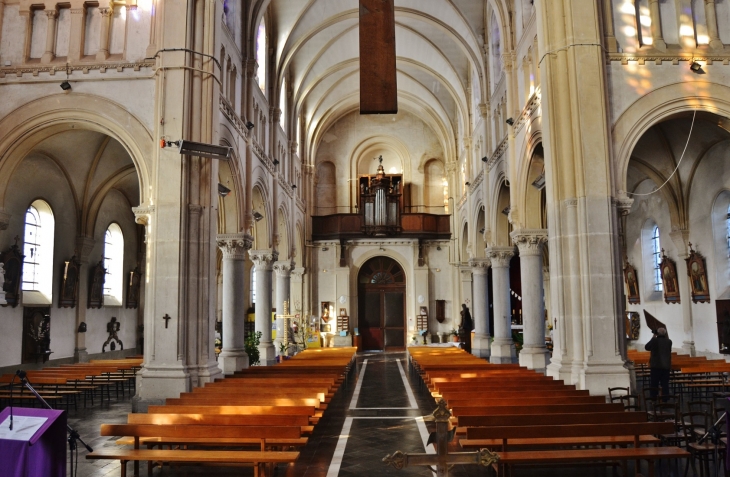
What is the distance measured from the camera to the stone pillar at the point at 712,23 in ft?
41.0

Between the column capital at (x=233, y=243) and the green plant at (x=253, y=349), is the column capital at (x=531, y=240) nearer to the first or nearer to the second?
the column capital at (x=233, y=243)

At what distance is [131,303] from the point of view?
21.6 m

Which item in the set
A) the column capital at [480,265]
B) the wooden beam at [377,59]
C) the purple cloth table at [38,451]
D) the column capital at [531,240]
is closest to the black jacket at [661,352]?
the column capital at [531,240]

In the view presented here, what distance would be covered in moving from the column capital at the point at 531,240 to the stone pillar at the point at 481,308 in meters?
7.25

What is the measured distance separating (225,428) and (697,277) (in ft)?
49.8

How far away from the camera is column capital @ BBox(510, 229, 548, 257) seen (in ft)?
52.9

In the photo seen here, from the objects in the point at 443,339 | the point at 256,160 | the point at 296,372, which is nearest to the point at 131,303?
the point at 256,160

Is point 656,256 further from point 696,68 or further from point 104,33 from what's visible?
point 104,33

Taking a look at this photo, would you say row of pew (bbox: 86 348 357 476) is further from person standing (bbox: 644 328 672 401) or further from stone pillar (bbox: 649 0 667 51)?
stone pillar (bbox: 649 0 667 51)

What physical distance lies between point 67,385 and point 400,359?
613 inches

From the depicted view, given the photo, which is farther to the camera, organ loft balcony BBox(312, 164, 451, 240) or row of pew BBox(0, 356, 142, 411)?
organ loft balcony BBox(312, 164, 451, 240)

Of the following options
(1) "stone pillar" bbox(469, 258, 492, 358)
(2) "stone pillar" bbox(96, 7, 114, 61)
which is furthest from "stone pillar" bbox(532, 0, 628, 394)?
(1) "stone pillar" bbox(469, 258, 492, 358)

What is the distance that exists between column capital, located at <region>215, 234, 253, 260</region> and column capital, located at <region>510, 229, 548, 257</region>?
7466 mm

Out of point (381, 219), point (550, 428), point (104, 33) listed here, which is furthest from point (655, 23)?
point (381, 219)
